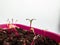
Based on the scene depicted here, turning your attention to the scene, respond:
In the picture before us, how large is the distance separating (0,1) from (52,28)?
35.0 inches

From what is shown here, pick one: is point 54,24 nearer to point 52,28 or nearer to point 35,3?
point 52,28

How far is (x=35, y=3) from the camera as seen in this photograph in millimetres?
1585

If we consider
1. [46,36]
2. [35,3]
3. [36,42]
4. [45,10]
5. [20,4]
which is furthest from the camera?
[45,10]

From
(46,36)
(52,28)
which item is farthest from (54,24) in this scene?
(46,36)

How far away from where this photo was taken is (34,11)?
160 centimetres

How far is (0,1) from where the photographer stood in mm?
1326

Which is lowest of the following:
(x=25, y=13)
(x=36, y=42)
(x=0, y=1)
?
(x=36, y=42)

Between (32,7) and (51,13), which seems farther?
(51,13)

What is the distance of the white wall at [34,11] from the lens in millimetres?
1390

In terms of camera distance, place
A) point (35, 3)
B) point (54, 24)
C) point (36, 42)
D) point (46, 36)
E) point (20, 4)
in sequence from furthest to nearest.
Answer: point (54, 24)
point (35, 3)
point (20, 4)
point (46, 36)
point (36, 42)

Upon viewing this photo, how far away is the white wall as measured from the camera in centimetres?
139

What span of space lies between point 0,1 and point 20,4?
24 cm

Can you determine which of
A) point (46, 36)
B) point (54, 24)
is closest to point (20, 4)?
point (54, 24)

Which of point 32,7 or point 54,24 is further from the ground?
point 32,7
